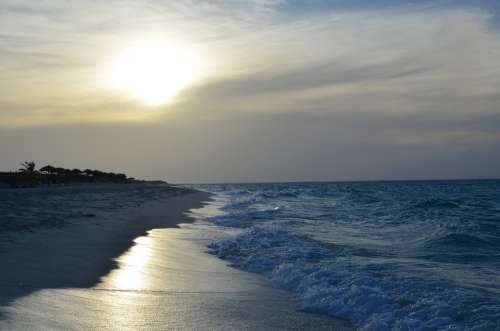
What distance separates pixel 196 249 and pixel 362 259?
4.62 m

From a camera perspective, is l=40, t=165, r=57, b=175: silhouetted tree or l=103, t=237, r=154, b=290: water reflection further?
l=40, t=165, r=57, b=175: silhouetted tree

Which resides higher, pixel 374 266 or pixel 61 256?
pixel 61 256

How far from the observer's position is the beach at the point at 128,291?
6332mm

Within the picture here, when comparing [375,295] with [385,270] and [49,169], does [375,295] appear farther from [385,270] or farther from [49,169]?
[49,169]

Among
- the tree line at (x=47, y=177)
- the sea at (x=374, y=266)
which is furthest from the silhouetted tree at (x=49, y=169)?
the sea at (x=374, y=266)

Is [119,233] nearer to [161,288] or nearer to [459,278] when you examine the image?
[161,288]

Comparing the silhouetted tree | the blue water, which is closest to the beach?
the blue water

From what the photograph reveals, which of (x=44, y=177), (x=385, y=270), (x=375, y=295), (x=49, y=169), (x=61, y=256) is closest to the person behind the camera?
(x=375, y=295)

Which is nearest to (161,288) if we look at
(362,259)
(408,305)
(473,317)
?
(408,305)

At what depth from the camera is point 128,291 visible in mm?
8047

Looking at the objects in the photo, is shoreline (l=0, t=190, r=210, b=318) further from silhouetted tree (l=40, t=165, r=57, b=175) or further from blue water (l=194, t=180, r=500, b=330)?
silhouetted tree (l=40, t=165, r=57, b=175)

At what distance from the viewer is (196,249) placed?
14.2 meters

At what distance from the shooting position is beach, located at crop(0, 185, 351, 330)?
6332 mm

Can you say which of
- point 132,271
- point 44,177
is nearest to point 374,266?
point 132,271
